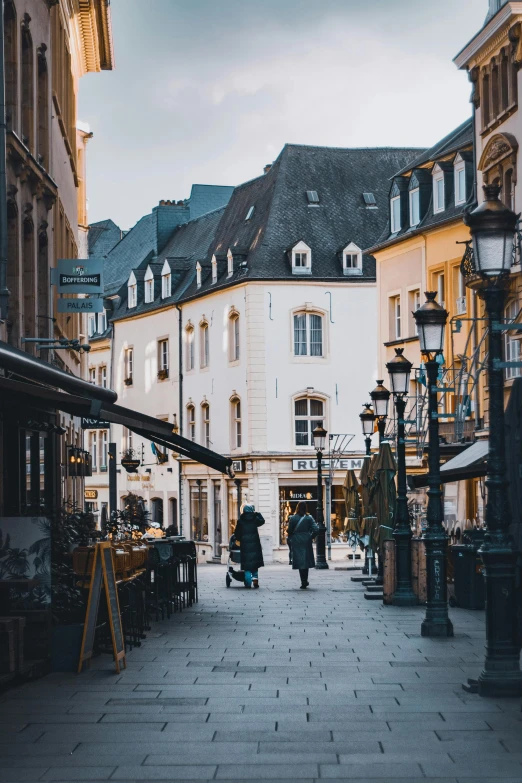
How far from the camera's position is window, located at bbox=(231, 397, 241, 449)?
5903cm

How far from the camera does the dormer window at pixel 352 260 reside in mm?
58500

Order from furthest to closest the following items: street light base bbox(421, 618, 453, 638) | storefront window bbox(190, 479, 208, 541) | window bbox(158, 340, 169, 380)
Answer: window bbox(158, 340, 169, 380) < storefront window bbox(190, 479, 208, 541) < street light base bbox(421, 618, 453, 638)

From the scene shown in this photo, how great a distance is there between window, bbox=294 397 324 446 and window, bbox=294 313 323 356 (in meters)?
1.99

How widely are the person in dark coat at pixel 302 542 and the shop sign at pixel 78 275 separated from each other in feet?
26.3

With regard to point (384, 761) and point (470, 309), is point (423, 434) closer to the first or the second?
point (470, 309)

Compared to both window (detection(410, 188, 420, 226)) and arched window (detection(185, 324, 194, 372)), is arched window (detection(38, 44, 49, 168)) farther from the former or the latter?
arched window (detection(185, 324, 194, 372))

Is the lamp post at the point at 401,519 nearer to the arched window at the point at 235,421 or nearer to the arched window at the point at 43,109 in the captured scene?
the arched window at the point at 43,109

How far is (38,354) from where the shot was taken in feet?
76.8

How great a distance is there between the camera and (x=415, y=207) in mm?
46938

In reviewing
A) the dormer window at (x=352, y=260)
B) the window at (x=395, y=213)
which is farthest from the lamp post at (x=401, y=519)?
the dormer window at (x=352, y=260)

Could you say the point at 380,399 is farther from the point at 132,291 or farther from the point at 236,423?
the point at 132,291

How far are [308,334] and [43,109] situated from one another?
34.5 meters

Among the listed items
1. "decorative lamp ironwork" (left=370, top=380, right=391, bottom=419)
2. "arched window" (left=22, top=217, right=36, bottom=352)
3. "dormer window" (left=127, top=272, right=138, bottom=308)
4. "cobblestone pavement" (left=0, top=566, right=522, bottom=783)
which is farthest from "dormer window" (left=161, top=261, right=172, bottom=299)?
"cobblestone pavement" (left=0, top=566, right=522, bottom=783)

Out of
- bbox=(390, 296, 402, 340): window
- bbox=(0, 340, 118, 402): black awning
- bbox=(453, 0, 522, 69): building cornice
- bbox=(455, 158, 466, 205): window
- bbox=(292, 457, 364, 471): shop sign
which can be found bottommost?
bbox=(292, 457, 364, 471): shop sign
